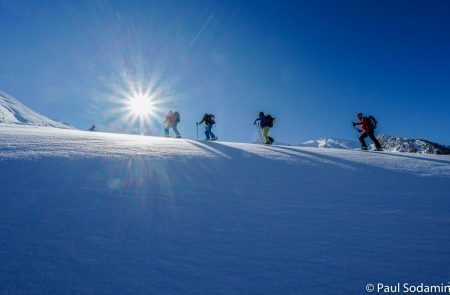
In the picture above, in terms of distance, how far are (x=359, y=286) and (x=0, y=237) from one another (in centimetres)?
358

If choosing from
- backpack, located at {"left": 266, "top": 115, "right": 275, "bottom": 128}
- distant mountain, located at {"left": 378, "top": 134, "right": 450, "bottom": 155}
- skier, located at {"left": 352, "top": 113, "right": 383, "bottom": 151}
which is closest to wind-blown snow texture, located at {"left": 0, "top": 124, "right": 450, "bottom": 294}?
skier, located at {"left": 352, "top": 113, "right": 383, "bottom": 151}

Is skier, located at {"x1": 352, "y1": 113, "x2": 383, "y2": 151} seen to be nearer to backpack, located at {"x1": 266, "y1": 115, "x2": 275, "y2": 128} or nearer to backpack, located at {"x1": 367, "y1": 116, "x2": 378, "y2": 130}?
backpack, located at {"x1": 367, "y1": 116, "x2": 378, "y2": 130}

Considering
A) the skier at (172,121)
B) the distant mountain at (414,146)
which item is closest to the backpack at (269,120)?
the skier at (172,121)

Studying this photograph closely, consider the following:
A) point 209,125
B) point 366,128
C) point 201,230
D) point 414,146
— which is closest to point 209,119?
point 209,125

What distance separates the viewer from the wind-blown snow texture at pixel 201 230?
9.22 feet

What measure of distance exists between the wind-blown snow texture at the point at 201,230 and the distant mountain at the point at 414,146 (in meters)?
25.3

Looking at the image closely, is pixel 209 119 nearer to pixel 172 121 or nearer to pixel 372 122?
pixel 172 121

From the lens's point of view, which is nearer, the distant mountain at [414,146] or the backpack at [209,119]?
the backpack at [209,119]

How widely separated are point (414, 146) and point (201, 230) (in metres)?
32.6

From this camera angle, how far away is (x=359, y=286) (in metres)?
2.91

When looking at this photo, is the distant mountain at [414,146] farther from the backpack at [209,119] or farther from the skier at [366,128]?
the backpack at [209,119]

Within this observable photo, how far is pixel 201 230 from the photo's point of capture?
3.75 meters

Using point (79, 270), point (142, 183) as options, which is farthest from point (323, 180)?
point (79, 270)

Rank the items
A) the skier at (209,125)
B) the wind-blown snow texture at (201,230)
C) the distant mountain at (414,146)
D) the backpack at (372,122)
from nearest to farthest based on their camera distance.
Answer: the wind-blown snow texture at (201,230), the backpack at (372,122), the skier at (209,125), the distant mountain at (414,146)
